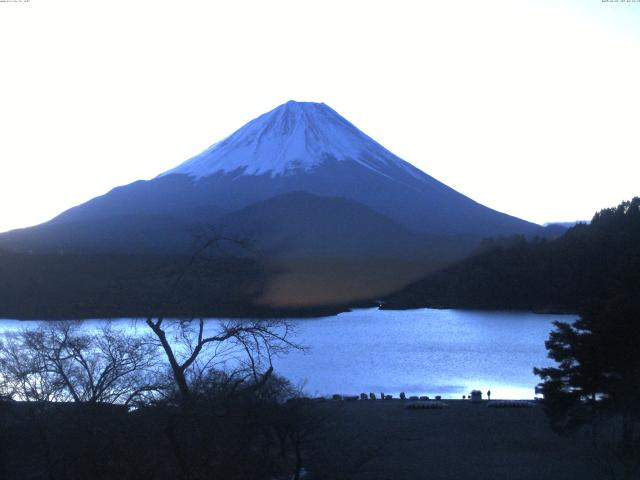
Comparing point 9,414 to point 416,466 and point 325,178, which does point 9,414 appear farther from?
point 325,178

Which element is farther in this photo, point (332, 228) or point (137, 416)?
point (332, 228)

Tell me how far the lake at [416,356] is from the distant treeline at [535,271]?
13.6ft

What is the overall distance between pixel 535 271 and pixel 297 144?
2592 centimetres

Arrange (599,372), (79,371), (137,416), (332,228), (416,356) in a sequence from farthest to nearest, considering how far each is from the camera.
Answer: (332,228) → (416,356) → (599,372) → (79,371) → (137,416)

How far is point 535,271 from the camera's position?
30094mm

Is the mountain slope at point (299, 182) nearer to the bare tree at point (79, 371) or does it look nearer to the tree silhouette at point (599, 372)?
the tree silhouette at point (599, 372)

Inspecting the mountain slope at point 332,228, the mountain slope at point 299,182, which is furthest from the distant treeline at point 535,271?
the mountain slope at point 299,182

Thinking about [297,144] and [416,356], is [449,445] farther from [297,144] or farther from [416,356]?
[297,144]

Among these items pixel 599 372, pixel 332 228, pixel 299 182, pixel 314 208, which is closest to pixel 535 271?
pixel 332 228

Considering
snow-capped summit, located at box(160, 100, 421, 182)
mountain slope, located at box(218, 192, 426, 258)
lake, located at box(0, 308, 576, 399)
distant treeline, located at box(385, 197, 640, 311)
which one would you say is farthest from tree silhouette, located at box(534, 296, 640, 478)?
snow-capped summit, located at box(160, 100, 421, 182)

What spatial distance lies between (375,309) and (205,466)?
1021 inches

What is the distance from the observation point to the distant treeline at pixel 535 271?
28.6m

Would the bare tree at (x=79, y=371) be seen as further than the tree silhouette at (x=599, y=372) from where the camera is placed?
No

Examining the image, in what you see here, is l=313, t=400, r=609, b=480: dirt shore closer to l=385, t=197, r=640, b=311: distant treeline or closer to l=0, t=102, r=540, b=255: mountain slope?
l=385, t=197, r=640, b=311: distant treeline
